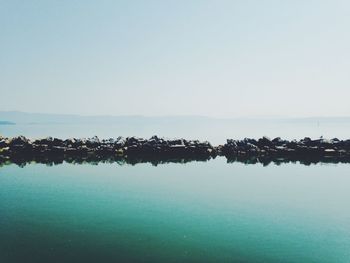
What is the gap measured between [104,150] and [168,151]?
37.9ft

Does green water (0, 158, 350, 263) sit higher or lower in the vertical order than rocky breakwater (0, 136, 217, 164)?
lower

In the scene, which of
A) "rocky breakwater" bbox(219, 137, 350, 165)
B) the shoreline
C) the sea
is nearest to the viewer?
the sea

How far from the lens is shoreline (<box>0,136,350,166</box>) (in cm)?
5934

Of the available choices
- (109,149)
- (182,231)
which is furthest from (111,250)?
(109,149)

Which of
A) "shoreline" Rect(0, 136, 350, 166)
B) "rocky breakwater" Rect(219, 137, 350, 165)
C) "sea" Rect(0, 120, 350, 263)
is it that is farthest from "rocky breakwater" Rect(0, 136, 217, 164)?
"sea" Rect(0, 120, 350, 263)

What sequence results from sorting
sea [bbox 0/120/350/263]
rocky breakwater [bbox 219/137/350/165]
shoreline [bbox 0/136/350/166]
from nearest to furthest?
sea [bbox 0/120/350/263], shoreline [bbox 0/136/350/166], rocky breakwater [bbox 219/137/350/165]

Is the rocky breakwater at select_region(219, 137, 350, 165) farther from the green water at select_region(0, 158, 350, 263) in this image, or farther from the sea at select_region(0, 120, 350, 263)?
the green water at select_region(0, 158, 350, 263)

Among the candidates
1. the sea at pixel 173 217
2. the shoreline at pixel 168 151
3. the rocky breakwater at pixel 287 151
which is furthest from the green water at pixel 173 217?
the rocky breakwater at pixel 287 151

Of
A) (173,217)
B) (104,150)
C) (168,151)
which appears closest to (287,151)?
(168,151)

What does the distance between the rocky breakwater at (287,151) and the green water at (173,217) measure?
15715mm

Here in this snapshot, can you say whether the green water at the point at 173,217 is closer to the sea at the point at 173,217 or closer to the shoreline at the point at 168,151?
the sea at the point at 173,217

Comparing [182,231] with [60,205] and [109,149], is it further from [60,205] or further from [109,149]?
[109,149]

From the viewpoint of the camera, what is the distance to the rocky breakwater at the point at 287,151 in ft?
202

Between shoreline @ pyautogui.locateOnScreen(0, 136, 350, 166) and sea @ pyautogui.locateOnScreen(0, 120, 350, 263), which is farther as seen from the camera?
shoreline @ pyautogui.locateOnScreen(0, 136, 350, 166)
